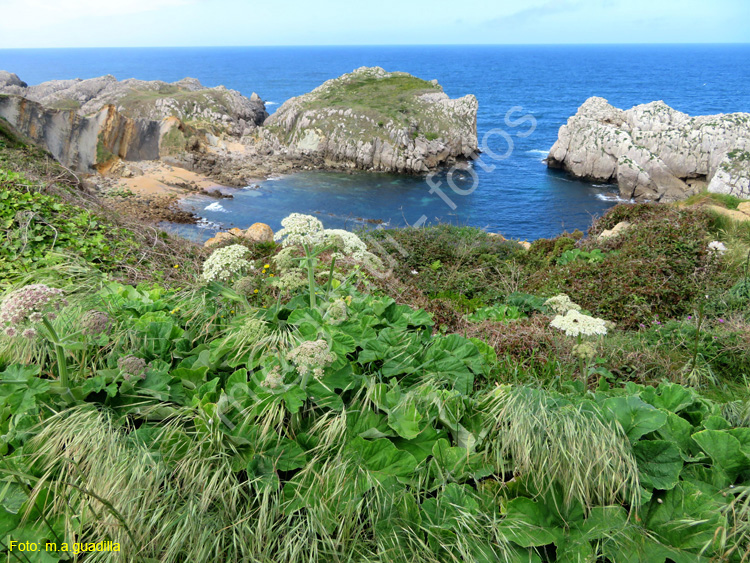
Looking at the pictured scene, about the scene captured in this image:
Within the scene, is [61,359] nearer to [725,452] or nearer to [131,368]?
[131,368]

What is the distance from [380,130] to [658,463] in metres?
41.1

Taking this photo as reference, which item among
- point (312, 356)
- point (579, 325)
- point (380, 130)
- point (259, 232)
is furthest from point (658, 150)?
point (312, 356)

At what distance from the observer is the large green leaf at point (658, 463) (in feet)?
7.18

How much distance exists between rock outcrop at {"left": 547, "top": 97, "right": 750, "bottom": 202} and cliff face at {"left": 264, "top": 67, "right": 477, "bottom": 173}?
10535mm

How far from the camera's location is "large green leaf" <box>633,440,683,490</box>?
219cm

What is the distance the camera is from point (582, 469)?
2.21 m

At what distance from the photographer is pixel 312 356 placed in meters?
2.22

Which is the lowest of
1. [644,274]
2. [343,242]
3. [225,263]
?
[644,274]

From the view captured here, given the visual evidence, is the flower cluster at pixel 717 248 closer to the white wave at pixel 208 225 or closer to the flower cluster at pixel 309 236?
the flower cluster at pixel 309 236

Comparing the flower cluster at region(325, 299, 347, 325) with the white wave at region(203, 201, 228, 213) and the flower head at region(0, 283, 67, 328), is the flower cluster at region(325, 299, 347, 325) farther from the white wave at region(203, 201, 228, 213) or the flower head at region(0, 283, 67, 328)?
the white wave at region(203, 201, 228, 213)

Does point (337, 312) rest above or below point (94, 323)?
above

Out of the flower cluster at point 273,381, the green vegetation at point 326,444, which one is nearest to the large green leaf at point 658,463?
the green vegetation at point 326,444

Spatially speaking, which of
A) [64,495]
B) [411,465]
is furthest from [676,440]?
[64,495]

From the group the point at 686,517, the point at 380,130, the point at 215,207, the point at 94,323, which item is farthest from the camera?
the point at 380,130
